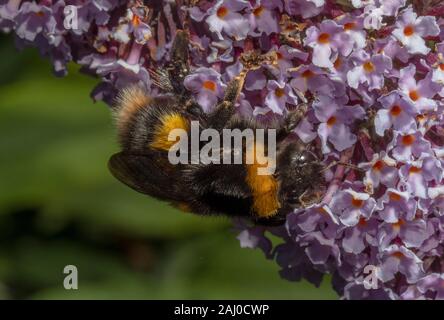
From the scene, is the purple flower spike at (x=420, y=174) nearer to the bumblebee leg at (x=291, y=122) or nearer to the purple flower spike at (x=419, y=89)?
the purple flower spike at (x=419, y=89)

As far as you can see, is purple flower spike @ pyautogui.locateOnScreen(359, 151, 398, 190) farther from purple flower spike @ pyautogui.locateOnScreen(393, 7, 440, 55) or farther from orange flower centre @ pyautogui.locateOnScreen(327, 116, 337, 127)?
purple flower spike @ pyautogui.locateOnScreen(393, 7, 440, 55)

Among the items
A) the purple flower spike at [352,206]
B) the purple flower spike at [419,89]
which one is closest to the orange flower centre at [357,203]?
the purple flower spike at [352,206]

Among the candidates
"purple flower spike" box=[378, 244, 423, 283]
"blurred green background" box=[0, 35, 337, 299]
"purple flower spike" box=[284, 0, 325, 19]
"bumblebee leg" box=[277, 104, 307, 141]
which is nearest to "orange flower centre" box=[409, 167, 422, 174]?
"purple flower spike" box=[378, 244, 423, 283]

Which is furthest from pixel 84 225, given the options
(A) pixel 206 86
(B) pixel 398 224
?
(B) pixel 398 224

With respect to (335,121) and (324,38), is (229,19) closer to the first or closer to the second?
(324,38)

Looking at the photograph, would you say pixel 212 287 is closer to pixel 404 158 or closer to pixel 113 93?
pixel 113 93

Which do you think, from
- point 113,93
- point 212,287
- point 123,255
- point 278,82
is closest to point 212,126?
point 278,82
